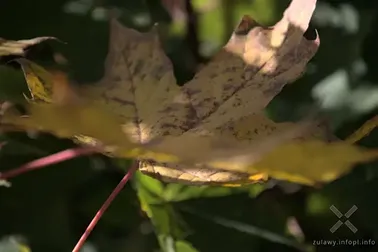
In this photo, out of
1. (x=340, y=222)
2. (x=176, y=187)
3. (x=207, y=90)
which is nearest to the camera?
(x=207, y=90)

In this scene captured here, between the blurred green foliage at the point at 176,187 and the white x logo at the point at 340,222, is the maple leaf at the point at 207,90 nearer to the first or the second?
the blurred green foliage at the point at 176,187

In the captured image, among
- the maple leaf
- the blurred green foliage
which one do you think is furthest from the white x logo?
the maple leaf

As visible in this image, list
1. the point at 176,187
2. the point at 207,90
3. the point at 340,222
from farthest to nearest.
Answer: the point at 340,222
the point at 176,187
the point at 207,90

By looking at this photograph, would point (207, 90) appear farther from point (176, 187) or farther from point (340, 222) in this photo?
point (340, 222)

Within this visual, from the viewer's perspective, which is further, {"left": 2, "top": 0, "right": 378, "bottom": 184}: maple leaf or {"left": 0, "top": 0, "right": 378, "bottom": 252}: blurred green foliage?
{"left": 0, "top": 0, "right": 378, "bottom": 252}: blurred green foliage

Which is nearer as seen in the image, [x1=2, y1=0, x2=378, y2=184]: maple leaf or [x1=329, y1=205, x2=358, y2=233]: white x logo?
[x1=2, y1=0, x2=378, y2=184]: maple leaf

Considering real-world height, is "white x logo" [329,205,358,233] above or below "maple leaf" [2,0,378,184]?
below

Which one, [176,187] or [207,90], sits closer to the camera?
[207,90]

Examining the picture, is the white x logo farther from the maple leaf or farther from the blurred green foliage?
the maple leaf

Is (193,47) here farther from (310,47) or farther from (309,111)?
(310,47)

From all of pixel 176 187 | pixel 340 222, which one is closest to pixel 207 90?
pixel 176 187
